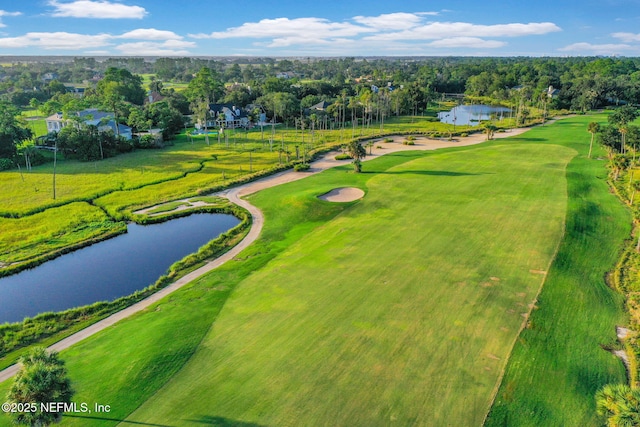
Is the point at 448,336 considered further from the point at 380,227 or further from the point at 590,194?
the point at 590,194

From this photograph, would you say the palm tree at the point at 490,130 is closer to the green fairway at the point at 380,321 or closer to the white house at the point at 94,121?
the green fairway at the point at 380,321

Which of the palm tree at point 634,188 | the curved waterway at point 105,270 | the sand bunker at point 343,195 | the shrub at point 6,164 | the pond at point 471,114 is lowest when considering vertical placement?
the curved waterway at point 105,270

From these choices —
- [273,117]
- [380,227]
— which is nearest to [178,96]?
[273,117]

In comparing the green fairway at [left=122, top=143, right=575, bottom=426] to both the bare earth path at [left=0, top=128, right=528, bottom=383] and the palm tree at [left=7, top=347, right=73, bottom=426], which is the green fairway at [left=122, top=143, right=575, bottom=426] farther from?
the bare earth path at [left=0, top=128, right=528, bottom=383]

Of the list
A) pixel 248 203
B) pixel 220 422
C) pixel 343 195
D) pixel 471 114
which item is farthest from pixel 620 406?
pixel 471 114

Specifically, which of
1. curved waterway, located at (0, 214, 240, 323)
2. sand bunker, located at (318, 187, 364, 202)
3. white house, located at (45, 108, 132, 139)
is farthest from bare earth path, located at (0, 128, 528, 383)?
white house, located at (45, 108, 132, 139)

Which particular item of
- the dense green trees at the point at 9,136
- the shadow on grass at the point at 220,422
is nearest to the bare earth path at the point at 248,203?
the shadow on grass at the point at 220,422
